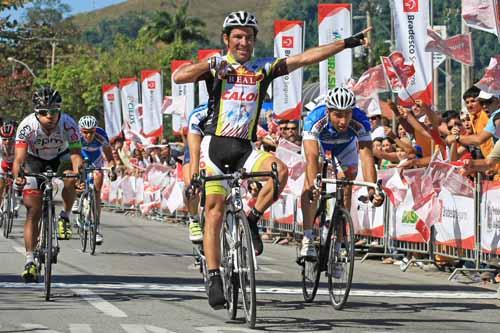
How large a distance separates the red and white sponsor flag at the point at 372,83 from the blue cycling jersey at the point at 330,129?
972 cm

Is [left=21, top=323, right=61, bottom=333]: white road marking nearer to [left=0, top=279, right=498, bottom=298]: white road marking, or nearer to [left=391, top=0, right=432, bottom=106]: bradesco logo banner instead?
[left=0, top=279, right=498, bottom=298]: white road marking

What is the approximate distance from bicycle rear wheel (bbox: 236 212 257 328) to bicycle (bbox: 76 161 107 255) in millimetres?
9508

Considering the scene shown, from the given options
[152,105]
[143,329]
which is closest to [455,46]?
[143,329]

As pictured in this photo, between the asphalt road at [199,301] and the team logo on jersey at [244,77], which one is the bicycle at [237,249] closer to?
the asphalt road at [199,301]

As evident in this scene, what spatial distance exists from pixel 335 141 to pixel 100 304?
104 inches

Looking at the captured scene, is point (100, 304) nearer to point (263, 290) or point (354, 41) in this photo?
point (263, 290)

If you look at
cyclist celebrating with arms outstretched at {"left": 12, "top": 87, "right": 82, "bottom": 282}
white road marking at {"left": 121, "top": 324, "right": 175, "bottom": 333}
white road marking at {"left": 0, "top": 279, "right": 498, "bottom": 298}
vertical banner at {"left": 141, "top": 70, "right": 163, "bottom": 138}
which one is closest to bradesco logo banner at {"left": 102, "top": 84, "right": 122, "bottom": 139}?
vertical banner at {"left": 141, "top": 70, "right": 163, "bottom": 138}

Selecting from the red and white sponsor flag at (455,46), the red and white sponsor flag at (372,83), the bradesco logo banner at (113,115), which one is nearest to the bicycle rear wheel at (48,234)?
the red and white sponsor flag at (455,46)

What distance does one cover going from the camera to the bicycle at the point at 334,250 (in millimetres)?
11562

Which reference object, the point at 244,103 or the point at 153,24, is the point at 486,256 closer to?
the point at 244,103

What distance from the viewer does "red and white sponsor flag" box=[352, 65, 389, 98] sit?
22.1 m

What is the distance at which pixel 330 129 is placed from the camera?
12398 millimetres

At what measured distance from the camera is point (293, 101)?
28047 millimetres

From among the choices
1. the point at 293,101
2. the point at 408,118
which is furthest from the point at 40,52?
the point at 408,118
